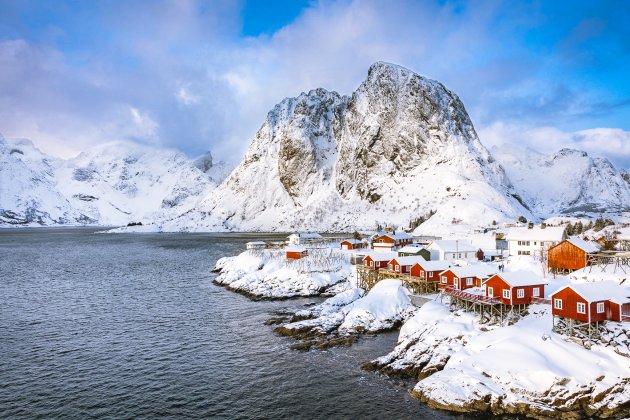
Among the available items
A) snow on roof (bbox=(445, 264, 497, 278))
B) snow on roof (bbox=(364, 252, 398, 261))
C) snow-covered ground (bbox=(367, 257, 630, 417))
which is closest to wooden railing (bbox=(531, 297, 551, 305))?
snow-covered ground (bbox=(367, 257, 630, 417))

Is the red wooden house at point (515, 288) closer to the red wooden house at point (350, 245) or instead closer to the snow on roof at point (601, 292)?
the snow on roof at point (601, 292)

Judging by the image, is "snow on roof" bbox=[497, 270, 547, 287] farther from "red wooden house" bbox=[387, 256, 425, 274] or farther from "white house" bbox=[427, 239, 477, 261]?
"white house" bbox=[427, 239, 477, 261]

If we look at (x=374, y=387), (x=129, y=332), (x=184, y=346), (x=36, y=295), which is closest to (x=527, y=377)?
(x=374, y=387)

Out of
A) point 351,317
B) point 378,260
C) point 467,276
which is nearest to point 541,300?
point 467,276

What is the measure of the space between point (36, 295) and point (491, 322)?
63584 millimetres

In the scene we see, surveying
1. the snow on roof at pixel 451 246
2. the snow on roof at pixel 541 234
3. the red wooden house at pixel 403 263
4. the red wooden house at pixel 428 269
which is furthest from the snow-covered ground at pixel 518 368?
the snow on roof at pixel 451 246

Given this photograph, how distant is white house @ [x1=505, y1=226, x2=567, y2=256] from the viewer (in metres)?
65.7

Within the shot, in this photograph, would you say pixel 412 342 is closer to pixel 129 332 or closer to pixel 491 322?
pixel 491 322

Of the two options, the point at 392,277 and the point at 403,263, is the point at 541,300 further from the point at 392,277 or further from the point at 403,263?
the point at 392,277

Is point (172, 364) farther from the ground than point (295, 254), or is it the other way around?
point (295, 254)

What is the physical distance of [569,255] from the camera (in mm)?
52625

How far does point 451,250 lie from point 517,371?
43561 mm

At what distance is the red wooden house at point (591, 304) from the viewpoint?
1247 inches

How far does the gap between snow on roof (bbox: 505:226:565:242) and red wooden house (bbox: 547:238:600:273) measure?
12.1 m
